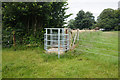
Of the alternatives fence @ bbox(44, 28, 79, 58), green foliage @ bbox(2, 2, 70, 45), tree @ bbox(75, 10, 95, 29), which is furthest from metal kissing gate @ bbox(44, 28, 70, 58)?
tree @ bbox(75, 10, 95, 29)

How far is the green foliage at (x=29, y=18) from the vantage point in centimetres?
938

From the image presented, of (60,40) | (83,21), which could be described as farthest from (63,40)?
(83,21)

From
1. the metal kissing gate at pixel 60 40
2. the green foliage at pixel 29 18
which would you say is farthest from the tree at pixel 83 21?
the metal kissing gate at pixel 60 40

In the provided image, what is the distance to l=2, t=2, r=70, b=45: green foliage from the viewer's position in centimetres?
938

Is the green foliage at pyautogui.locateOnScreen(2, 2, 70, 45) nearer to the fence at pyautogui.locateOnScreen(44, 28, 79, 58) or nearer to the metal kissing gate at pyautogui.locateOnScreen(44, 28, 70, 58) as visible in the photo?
the metal kissing gate at pyautogui.locateOnScreen(44, 28, 70, 58)

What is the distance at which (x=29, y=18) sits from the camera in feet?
37.8

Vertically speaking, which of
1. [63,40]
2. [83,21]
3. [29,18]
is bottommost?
[63,40]

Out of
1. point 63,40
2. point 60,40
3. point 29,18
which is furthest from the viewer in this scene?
point 29,18

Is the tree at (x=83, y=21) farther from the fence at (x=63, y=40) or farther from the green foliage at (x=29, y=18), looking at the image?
the fence at (x=63, y=40)

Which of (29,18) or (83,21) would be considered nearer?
(29,18)

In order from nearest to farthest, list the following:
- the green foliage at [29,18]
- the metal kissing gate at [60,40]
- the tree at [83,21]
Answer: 1. the metal kissing gate at [60,40]
2. the green foliage at [29,18]
3. the tree at [83,21]

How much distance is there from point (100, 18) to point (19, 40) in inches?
465

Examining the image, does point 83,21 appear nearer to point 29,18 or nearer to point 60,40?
point 29,18

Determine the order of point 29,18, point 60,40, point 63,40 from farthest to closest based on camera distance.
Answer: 1. point 29,18
2. point 63,40
3. point 60,40
